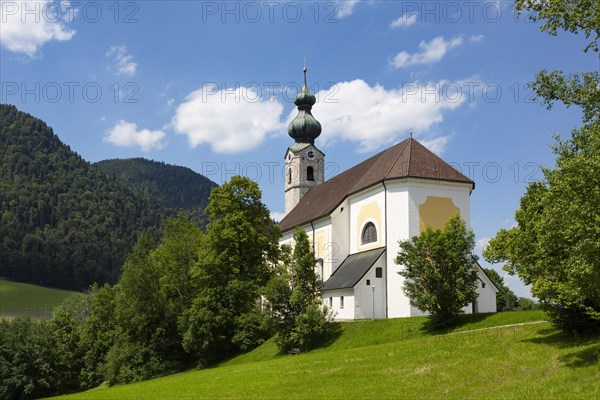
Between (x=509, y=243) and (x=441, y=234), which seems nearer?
(x=509, y=243)

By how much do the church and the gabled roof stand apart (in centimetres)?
7

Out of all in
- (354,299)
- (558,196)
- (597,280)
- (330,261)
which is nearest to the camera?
(597,280)

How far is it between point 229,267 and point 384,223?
10.4 m

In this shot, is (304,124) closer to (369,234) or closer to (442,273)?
(369,234)

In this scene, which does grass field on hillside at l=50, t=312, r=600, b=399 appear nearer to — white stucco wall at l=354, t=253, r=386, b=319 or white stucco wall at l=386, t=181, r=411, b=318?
white stucco wall at l=386, t=181, r=411, b=318

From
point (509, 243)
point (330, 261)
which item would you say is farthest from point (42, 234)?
point (509, 243)

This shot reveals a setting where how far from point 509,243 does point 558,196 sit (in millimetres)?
4210

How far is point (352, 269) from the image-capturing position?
40125 mm

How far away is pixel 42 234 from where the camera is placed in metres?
148

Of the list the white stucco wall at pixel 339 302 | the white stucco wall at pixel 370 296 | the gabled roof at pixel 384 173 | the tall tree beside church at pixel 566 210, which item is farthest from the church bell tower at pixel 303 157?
the tall tree beside church at pixel 566 210

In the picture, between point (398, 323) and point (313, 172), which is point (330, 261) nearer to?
point (398, 323)

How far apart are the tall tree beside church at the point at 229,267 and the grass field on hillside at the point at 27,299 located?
6941 centimetres

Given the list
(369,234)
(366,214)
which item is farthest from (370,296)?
(366,214)

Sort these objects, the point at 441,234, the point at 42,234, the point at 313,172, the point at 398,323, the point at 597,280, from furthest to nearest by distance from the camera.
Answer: the point at 42,234 < the point at 313,172 < the point at 398,323 < the point at 441,234 < the point at 597,280
